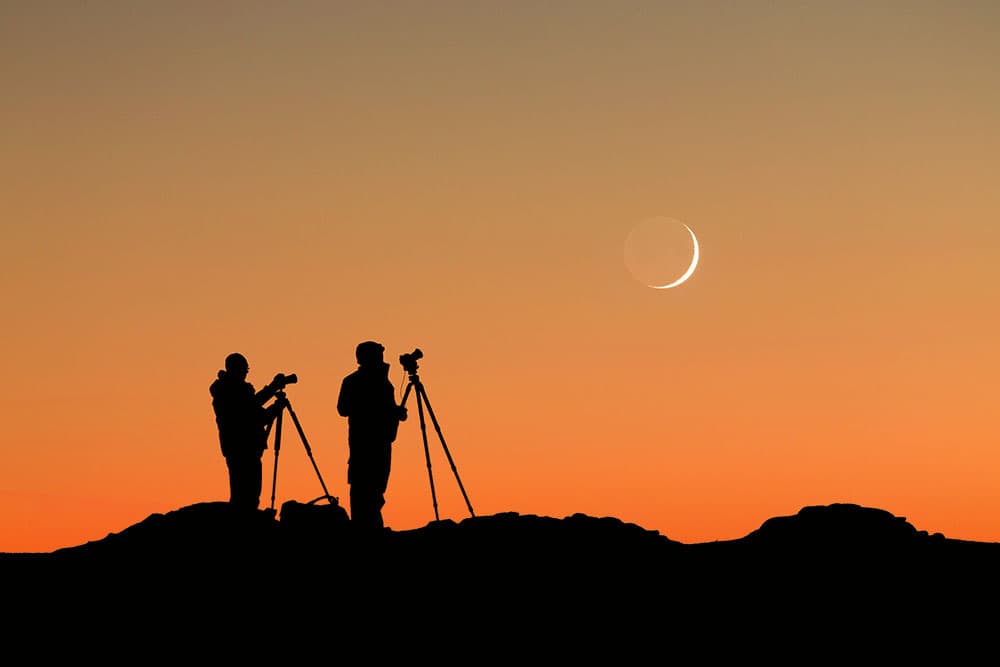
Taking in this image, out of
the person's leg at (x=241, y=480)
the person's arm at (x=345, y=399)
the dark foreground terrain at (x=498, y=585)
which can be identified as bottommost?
the dark foreground terrain at (x=498, y=585)

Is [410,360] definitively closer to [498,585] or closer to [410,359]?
[410,359]

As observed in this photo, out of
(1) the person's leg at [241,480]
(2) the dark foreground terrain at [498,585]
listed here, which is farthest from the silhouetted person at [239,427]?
(2) the dark foreground terrain at [498,585]

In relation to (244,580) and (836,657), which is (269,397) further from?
(836,657)

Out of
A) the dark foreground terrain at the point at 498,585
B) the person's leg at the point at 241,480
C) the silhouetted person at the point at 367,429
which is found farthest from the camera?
the person's leg at the point at 241,480

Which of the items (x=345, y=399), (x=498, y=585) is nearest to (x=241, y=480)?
(x=345, y=399)

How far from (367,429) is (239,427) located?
2323 millimetres

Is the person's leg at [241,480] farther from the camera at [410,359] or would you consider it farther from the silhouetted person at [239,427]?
the camera at [410,359]

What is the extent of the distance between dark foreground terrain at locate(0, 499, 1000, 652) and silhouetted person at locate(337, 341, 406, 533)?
38 cm

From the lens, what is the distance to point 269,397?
26500 mm

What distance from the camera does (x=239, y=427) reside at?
25688 millimetres

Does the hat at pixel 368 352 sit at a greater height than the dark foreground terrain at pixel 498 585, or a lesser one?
greater

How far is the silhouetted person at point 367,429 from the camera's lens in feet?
82.6

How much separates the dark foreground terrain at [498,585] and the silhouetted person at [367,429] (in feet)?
1.23

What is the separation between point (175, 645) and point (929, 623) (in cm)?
1227
